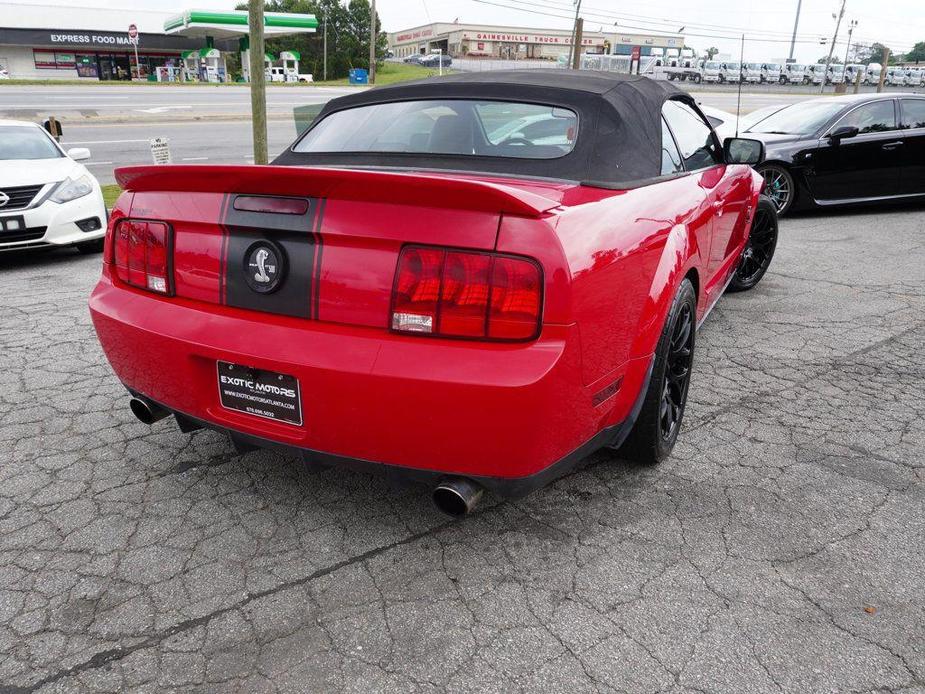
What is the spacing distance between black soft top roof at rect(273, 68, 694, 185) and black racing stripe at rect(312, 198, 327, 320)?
2.79 feet

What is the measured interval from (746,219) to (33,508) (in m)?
4.05

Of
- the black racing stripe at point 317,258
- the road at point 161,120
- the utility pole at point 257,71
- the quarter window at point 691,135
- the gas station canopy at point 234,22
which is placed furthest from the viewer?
the gas station canopy at point 234,22

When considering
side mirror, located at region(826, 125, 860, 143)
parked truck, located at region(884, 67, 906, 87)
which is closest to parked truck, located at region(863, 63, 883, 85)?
parked truck, located at region(884, 67, 906, 87)

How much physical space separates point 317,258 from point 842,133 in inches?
329

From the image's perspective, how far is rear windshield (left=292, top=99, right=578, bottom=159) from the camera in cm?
283

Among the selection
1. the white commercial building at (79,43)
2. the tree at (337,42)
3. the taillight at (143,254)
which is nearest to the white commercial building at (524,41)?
the tree at (337,42)

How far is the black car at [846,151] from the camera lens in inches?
335

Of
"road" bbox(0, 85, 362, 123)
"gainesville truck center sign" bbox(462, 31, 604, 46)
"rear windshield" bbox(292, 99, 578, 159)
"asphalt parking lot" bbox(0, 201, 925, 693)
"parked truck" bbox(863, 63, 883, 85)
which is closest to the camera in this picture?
"asphalt parking lot" bbox(0, 201, 925, 693)

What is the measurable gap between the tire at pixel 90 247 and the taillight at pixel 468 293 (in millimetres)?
5743

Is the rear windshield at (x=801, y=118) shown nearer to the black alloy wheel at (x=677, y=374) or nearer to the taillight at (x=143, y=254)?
the black alloy wheel at (x=677, y=374)

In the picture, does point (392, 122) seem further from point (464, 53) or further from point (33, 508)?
point (464, 53)

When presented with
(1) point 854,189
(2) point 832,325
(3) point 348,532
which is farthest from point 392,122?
(1) point 854,189

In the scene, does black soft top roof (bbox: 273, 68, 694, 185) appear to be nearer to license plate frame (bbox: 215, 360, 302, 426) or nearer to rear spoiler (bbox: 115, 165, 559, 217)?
rear spoiler (bbox: 115, 165, 559, 217)

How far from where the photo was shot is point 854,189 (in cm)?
887
